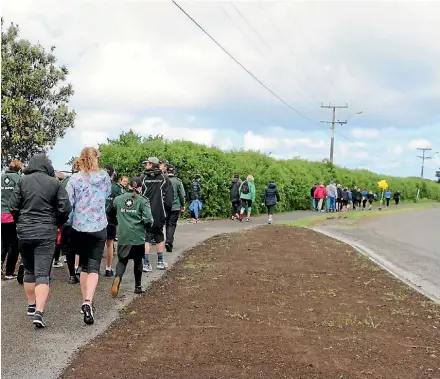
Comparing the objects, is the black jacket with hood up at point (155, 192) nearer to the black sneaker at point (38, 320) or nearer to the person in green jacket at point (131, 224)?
the person in green jacket at point (131, 224)

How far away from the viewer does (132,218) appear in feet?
26.1

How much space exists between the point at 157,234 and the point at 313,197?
26.3m

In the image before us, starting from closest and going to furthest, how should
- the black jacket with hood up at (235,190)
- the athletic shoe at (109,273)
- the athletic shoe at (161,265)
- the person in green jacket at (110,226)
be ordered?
the person in green jacket at (110,226), the athletic shoe at (109,273), the athletic shoe at (161,265), the black jacket with hood up at (235,190)

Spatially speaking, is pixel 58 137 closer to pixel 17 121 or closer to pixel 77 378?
pixel 17 121

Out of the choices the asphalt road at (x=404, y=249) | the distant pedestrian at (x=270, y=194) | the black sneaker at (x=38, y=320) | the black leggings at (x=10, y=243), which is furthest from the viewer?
the distant pedestrian at (x=270, y=194)

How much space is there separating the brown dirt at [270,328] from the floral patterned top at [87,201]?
3.79 feet

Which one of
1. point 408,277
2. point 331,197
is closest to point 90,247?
point 408,277

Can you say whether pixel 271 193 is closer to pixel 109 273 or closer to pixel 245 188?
pixel 245 188

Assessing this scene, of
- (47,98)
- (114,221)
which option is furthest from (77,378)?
(47,98)

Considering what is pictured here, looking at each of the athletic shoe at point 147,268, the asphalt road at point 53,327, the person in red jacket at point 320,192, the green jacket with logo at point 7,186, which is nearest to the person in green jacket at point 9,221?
the green jacket with logo at point 7,186

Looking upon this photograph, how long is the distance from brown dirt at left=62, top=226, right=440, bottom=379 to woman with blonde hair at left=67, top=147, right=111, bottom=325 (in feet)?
2.29

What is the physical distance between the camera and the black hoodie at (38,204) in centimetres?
632

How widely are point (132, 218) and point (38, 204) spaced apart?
1.80 metres

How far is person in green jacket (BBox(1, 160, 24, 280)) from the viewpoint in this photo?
8.64 meters
